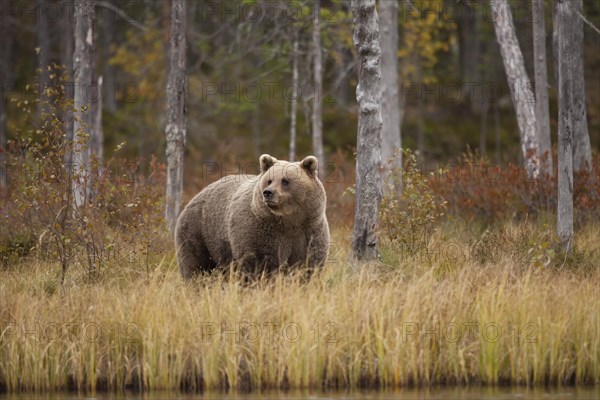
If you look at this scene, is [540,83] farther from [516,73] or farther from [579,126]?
[579,126]

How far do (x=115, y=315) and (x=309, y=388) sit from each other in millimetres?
1837

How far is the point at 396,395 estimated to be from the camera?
7371mm

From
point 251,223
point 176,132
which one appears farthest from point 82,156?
point 251,223

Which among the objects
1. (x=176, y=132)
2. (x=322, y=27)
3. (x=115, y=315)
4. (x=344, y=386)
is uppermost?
(x=322, y=27)

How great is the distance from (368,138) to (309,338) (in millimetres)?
3337

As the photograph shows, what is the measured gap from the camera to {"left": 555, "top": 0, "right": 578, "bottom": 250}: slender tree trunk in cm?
1102

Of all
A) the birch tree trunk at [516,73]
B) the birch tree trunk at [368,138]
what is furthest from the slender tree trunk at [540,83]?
the birch tree trunk at [368,138]

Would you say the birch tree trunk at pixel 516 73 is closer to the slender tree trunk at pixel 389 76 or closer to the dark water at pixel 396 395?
the slender tree trunk at pixel 389 76

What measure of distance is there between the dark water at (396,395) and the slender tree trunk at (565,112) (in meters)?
3.79

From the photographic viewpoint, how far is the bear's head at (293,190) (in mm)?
9211

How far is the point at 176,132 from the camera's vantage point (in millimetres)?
14031

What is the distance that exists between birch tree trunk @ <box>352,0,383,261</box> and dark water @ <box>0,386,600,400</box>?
2951mm

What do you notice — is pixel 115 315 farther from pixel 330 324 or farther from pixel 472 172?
pixel 472 172

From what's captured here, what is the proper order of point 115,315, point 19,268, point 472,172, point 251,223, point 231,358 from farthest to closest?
point 472,172 → point 19,268 → point 251,223 → point 115,315 → point 231,358
